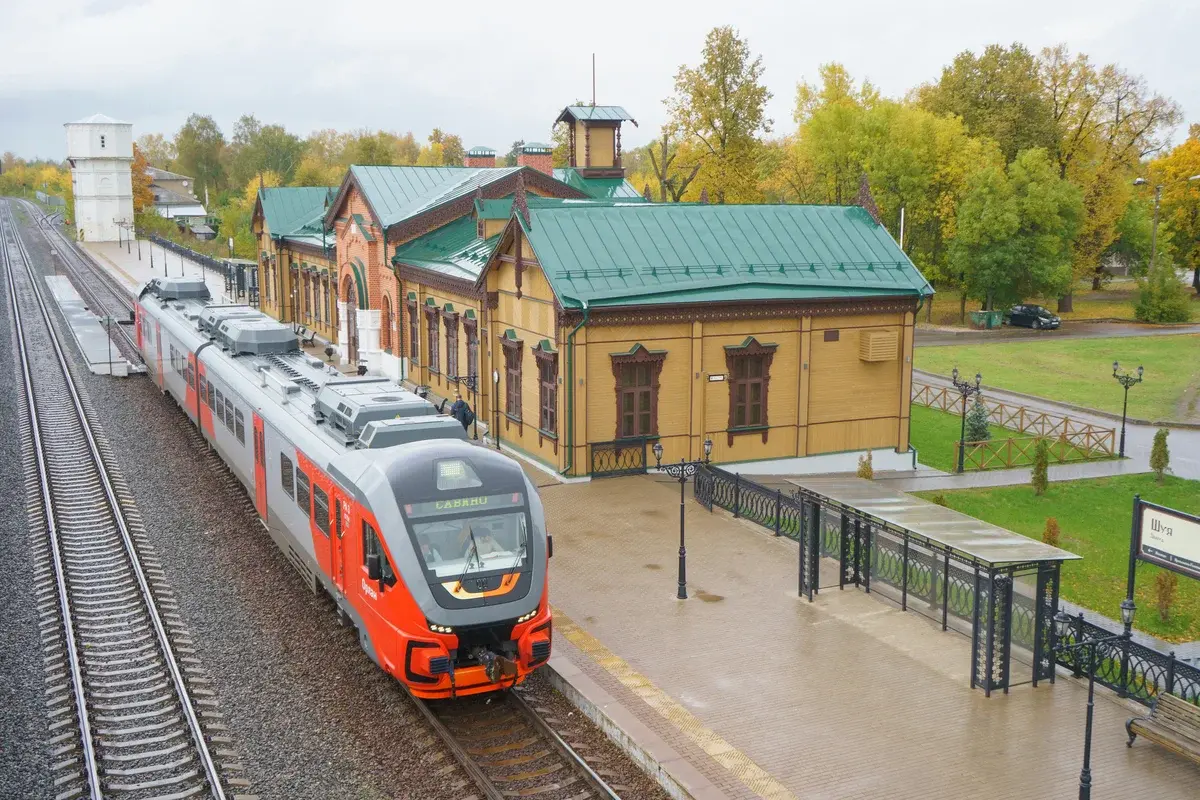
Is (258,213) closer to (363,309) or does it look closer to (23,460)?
(363,309)

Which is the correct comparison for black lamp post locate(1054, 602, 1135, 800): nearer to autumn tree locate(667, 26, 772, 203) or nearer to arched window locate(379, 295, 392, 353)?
arched window locate(379, 295, 392, 353)

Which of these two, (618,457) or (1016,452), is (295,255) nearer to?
(618,457)

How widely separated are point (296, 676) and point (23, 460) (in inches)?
646

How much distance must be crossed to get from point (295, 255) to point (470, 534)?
4125 cm

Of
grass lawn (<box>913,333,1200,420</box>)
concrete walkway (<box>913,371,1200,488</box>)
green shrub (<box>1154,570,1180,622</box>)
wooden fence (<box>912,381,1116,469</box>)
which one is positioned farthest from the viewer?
grass lawn (<box>913,333,1200,420</box>)

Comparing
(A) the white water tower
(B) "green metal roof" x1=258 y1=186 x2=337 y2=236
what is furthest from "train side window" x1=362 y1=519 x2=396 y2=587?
Result: (A) the white water tower

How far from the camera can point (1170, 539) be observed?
13.8 meters

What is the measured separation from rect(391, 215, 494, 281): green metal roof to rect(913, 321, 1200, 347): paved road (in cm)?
2701

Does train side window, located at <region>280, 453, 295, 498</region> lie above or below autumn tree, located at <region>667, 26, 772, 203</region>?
below

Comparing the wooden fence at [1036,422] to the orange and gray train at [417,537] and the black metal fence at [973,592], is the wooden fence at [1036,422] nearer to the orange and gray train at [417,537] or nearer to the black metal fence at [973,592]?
the black metal fence at [973,592]

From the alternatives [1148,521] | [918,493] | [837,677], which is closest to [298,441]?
[837,677]

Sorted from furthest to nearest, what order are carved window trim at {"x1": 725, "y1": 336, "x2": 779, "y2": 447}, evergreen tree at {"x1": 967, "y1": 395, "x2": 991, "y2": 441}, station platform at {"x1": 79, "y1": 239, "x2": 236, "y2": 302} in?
station platform at {"x1": 79, "y1": 239, "x2": 236, "y2": 302}, evergreen tree at {"x1": 967, "y1": 395, "x2": 991, "y2": 441}, carved window trim at {"x1": 725, "y1": 336, "x2": 779, "y2": 447}

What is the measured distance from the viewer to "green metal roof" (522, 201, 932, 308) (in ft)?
88.4

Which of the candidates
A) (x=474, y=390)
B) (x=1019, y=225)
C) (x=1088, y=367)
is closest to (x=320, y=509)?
(x=474, y=390)
